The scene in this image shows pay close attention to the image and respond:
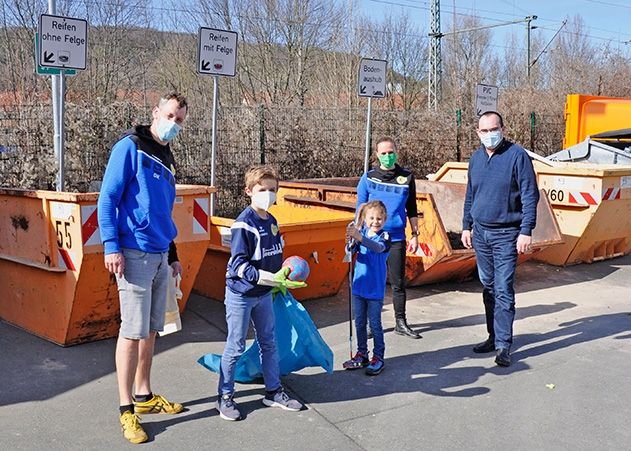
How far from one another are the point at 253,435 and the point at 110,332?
7.05ft

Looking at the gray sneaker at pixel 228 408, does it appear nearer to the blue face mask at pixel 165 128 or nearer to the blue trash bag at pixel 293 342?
the blue trash bag at pixel 293 342

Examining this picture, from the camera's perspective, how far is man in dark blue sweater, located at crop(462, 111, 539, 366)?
5.34 metres

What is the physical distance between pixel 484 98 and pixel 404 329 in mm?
7193

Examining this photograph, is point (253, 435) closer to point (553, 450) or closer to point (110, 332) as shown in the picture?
point (553, 450)

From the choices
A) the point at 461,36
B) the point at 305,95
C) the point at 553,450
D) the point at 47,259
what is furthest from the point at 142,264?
the point at 461,36

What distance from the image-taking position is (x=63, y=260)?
5336 mm

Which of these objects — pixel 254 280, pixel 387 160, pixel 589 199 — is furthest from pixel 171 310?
pixel 589 199

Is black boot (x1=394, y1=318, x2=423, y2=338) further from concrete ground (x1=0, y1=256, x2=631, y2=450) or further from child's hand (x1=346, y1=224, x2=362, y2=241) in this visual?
child's hand (x1=346, y1=224, x2=362, y2=241)

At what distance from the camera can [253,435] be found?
407 centimetres

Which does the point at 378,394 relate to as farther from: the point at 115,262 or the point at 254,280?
the point at 115,262

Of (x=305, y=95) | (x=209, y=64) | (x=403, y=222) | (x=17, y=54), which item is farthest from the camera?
(x=305, y=95)

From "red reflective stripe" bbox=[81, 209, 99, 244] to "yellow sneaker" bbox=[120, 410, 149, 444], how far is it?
5.34 ft

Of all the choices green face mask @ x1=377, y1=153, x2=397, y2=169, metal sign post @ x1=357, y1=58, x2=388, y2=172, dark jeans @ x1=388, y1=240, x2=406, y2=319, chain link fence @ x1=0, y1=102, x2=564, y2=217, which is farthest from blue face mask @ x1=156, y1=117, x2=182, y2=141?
metal sign post @ x1=357, y1=58, x2=388, y2=172

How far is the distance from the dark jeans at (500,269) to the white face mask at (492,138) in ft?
2.21
